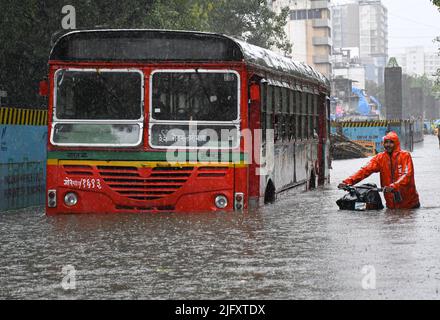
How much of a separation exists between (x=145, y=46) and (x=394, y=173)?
4057 mm

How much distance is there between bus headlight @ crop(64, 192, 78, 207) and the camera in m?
16.6

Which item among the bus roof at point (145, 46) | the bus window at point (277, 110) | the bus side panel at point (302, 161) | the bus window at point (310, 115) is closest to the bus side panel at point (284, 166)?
the bus window at point (277, 110)

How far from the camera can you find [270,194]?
18.6 m

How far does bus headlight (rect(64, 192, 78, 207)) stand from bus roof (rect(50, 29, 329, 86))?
6.20 feet

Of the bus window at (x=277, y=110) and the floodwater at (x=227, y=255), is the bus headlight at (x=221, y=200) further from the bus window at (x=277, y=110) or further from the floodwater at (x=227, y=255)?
the bus window at (x=277, y=110)

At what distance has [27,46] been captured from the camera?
29812 millimetres

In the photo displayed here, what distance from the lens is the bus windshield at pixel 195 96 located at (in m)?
16.5

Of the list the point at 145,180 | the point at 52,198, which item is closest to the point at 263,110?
the point at 145,180

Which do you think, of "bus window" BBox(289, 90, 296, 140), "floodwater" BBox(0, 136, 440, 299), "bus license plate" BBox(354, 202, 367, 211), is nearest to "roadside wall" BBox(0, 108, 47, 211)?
"floodwater" BBox(0, 136, 440, 299)

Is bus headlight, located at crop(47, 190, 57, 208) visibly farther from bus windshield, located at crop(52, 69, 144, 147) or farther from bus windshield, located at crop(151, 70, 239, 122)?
bus windshield, located at crop(151, 70, 239, 122)

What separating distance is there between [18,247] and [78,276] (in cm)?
296

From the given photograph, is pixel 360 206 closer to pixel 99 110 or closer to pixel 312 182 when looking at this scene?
pixel 99 110

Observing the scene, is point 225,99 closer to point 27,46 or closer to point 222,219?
point 222,219
